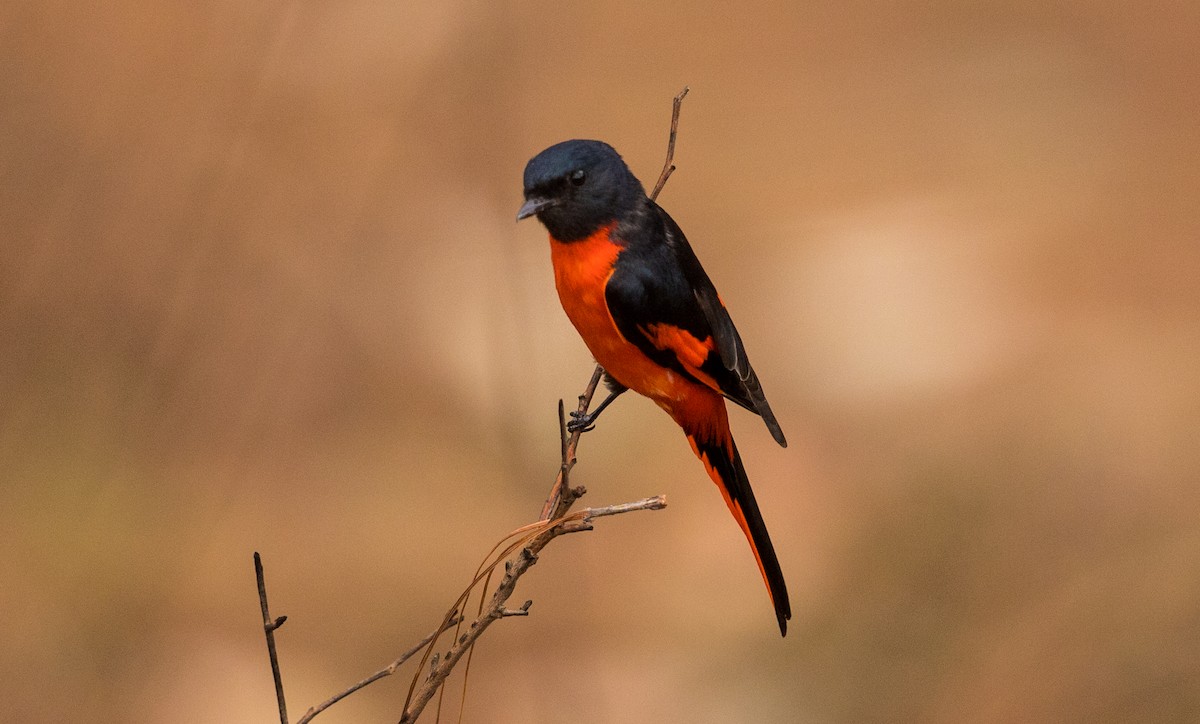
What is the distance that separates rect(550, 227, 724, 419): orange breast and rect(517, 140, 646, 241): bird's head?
0.15 ft

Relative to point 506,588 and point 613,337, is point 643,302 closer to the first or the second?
point 613,337

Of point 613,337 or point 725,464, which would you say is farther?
point 725,464

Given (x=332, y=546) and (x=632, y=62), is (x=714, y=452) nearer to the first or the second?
(x=332, y=546)

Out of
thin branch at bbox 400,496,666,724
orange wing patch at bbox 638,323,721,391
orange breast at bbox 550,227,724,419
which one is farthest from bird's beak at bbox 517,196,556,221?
thin branch at bbox 400,496,666,724

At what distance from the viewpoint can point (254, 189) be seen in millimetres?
5004

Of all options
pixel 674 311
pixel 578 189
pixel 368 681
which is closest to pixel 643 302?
pixel 674 311

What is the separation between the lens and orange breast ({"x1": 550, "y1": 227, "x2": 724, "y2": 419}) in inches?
104

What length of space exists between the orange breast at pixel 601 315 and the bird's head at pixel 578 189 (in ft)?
0.15

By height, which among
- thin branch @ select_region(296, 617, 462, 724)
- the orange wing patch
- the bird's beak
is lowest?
thin branch @ select_region(296, 617, 462, 724)

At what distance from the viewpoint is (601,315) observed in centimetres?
264

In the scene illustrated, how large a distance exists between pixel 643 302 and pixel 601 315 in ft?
0.32

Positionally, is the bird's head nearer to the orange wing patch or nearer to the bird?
the bird

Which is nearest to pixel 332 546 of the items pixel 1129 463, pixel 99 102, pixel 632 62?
pixel 99 102

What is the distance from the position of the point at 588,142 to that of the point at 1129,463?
11.1 ft
